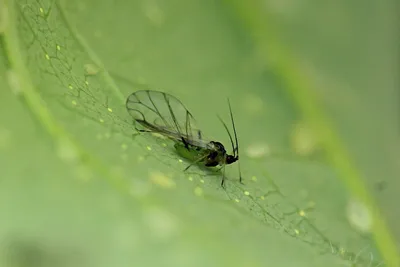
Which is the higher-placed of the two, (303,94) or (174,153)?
(303,94)

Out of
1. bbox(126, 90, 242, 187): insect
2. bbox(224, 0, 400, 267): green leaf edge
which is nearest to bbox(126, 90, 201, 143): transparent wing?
bbox(126, 90, 242, 187): insect

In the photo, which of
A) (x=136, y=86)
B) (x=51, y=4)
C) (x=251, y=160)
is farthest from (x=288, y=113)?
(x=51, y=4)

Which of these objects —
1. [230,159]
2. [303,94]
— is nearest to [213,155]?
[230,159]

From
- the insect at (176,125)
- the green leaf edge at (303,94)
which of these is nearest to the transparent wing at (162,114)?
the insect at (176,125)

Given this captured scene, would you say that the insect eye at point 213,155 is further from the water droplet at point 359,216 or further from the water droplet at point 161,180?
the water droplet at point 359,216

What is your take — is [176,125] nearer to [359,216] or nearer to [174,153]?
[174,153]

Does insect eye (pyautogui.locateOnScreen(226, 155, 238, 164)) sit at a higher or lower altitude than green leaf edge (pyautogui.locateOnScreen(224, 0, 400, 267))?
lower

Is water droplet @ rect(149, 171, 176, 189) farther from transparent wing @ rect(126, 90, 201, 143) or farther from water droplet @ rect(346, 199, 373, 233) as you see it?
water droplet @ rect(346, 199, 373, 233)
